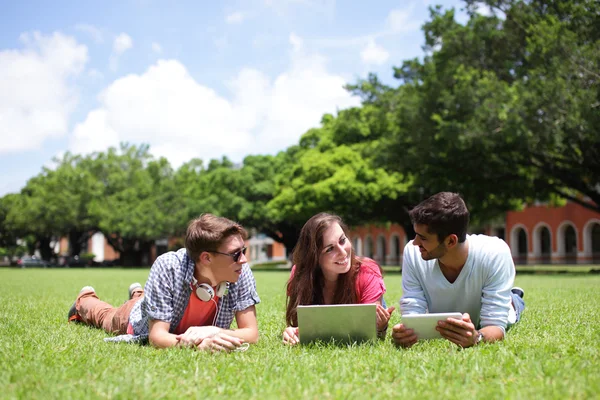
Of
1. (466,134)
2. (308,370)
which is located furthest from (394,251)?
(308,370)

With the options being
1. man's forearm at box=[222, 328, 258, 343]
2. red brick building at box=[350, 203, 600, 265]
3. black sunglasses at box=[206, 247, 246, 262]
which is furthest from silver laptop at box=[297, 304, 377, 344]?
red brick building at box=[350, 203, 600, 265]

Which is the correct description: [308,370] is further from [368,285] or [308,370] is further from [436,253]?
[368,285]

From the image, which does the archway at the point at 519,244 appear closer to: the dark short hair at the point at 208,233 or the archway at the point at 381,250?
the archway at the point at 381,250

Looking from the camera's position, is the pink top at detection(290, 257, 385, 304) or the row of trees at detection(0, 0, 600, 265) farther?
the row of trees at detection(0, 0, 600, 265)

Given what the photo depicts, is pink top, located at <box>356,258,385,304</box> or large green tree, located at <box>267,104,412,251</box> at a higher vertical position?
large green tree, located at <box>267,104,412,251</box>

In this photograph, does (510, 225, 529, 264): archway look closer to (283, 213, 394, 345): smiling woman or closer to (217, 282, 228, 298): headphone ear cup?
(283, 213, 394, 345): smiling woman

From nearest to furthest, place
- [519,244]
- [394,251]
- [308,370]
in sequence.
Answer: [308,370], [519,244], [394,251]

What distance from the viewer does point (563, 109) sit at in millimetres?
19953

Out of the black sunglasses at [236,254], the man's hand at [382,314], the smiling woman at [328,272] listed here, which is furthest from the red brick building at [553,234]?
the black sunglasses at [236,254]

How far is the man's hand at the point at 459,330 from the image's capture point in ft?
13.3

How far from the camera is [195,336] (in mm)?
4348

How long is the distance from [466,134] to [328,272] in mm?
17470

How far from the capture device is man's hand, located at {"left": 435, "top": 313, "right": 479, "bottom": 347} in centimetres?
406

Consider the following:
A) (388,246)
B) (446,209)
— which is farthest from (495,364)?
(388,246)
